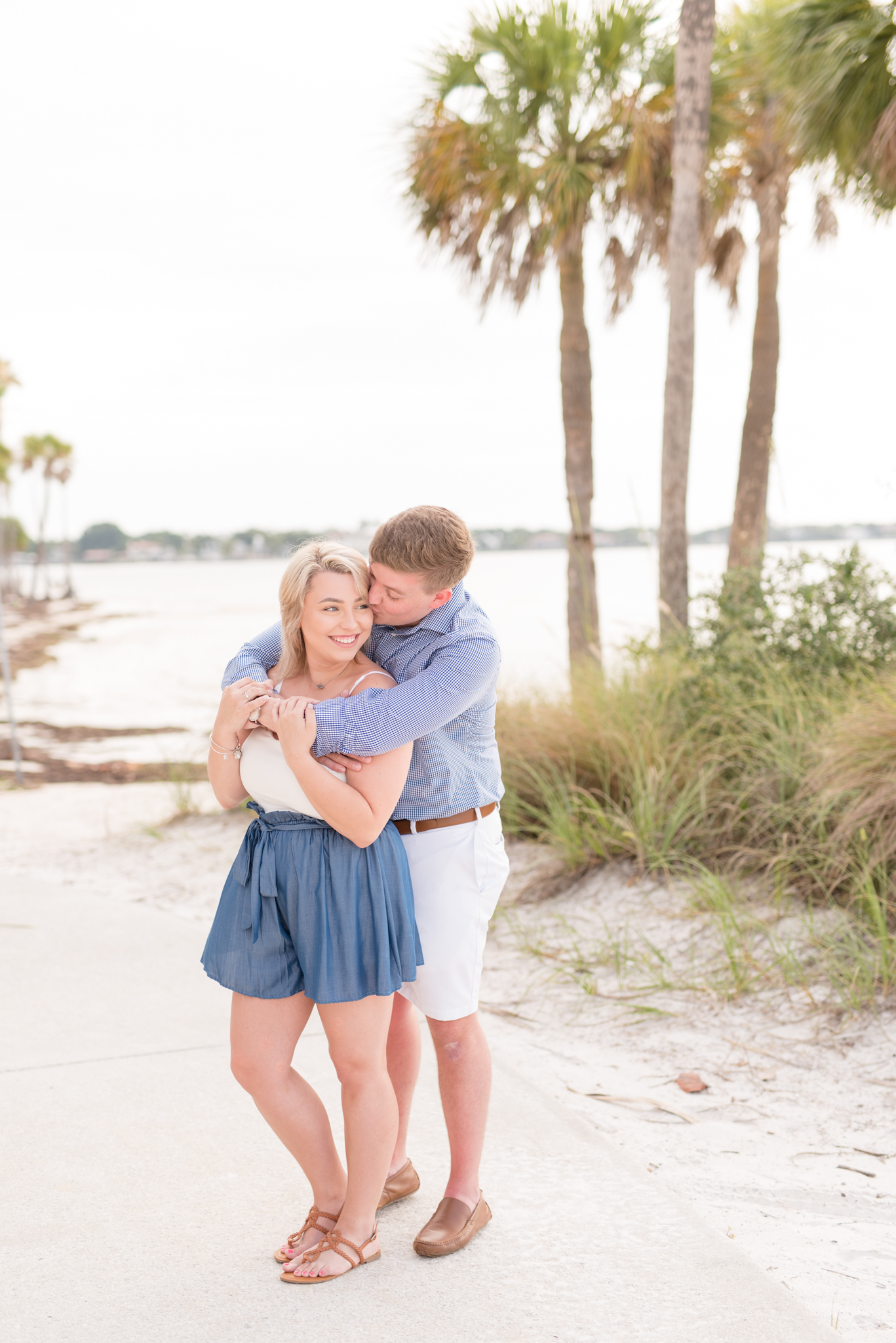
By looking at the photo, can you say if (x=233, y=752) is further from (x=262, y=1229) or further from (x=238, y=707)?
(x=262, y=1229)

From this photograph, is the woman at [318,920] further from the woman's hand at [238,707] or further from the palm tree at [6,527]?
the palm tree at [6,527]

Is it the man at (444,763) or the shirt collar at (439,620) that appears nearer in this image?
the man at (444,763)

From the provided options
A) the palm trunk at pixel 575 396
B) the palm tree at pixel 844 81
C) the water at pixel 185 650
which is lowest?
the water at pixel 185 650

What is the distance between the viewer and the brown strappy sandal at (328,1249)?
2309 millimetres

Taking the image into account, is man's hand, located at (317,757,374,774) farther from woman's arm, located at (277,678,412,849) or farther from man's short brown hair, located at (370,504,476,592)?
man's short brown hair, located at (370,504,476,592)

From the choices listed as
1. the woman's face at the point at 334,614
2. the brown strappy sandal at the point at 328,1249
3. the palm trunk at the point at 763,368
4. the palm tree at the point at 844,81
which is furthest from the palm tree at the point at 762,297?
the brown strappy sandal at the point at 328,1249

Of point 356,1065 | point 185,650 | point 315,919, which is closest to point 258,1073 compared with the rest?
point 356,1065

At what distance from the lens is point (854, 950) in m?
4.07

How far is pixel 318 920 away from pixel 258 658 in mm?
679

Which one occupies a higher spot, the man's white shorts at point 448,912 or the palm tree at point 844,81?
the palm tree at point 844,81

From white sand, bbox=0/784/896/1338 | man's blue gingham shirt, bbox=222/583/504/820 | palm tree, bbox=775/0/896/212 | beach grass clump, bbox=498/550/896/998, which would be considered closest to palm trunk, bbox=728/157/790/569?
palm tree, bbox=775/0/896/212

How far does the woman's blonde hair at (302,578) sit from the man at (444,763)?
6 centimetres

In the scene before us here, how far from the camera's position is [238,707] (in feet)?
7.48

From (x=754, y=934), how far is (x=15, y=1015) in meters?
3.11
